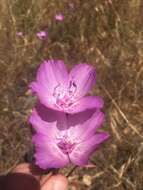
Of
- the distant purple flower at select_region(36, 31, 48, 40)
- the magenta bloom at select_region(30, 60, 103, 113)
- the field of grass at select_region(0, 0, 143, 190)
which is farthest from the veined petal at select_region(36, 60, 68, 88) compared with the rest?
the distant purple flower at select_region(36, 31, 48, 40)

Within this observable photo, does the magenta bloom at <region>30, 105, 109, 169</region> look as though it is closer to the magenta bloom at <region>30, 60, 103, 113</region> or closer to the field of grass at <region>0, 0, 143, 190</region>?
the magenta bloom at <region>30, 60, 103, 113</region>

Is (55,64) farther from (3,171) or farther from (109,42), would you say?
(109,42)

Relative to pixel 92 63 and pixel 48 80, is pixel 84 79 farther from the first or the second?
pixel 92 63

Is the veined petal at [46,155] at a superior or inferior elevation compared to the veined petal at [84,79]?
inferior

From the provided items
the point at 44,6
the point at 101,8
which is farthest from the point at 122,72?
the point at 44,6

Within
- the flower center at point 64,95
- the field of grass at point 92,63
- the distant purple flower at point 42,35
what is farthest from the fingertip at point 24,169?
the distant purple flower at point 42,35

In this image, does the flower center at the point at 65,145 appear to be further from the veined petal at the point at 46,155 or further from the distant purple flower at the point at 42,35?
the distant purple flower at the point at 42,35
